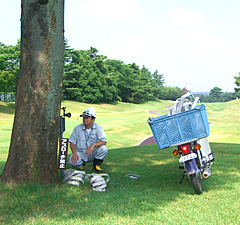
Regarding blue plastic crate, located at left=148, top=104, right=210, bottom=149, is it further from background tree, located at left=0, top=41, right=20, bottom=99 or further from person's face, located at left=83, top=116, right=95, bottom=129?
background tree, located at left=0, top=41, right=20, bottom=99

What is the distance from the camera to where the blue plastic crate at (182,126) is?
15.1ft

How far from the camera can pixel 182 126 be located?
463cm

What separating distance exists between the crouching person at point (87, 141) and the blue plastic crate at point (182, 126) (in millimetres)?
1803

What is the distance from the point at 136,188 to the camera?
5.33m

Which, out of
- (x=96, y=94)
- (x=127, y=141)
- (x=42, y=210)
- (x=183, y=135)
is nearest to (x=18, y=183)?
(x=42, y=210)

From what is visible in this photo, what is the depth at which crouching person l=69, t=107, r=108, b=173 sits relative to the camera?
6.09m

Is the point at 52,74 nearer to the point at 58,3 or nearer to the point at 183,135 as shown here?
the point at 58,3

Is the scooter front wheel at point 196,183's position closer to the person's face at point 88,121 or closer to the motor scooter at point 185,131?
the motor scooter at point 185,131

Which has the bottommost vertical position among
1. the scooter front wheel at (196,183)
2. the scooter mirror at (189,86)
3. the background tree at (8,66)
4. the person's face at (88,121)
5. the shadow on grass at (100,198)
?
the shadow on grass at (100,198)

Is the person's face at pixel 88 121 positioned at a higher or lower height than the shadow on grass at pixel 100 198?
higher

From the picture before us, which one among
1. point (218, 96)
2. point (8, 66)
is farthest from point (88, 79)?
point (218, 96)

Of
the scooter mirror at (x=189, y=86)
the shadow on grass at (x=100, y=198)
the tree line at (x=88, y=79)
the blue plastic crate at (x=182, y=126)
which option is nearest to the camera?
the shadow on grass at (x=100, y=198)

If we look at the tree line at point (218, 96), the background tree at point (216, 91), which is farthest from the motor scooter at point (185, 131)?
the background tree at point (216, 91)

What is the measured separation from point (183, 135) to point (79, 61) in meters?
68.9
